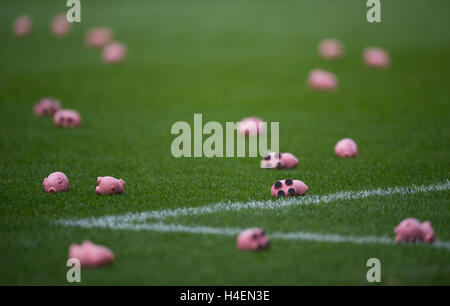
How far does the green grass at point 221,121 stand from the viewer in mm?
4055

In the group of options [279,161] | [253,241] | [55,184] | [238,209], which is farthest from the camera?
[279,161]

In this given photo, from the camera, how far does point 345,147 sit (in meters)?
6.86

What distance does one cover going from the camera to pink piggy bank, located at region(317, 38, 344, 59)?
12.8 metres

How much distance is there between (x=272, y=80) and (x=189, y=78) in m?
1.43

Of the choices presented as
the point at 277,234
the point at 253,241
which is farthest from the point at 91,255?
the point at 277,234

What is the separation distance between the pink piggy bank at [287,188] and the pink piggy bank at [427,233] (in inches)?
49.1

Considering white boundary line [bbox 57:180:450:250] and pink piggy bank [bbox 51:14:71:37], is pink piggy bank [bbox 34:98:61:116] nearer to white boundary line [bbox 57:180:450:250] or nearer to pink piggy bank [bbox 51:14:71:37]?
white boundary line [bbox 57:180:450:250]

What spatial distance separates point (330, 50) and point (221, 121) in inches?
181

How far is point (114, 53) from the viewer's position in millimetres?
12961

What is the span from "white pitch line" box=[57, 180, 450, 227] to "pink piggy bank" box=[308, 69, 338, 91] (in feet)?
17.9

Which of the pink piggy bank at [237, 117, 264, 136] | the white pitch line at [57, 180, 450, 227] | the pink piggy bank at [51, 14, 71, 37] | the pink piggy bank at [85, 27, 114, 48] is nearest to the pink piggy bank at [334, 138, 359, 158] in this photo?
the white pitch line at [57, 180, 450, 227]

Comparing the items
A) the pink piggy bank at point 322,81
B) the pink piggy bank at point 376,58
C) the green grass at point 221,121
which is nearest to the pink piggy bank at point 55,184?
the green grass at point 221,121

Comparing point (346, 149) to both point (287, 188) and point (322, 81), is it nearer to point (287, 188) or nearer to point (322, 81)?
point (287, 188)

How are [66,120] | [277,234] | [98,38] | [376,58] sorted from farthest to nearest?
[98,38], [376,58], [66,120], [277,234]
